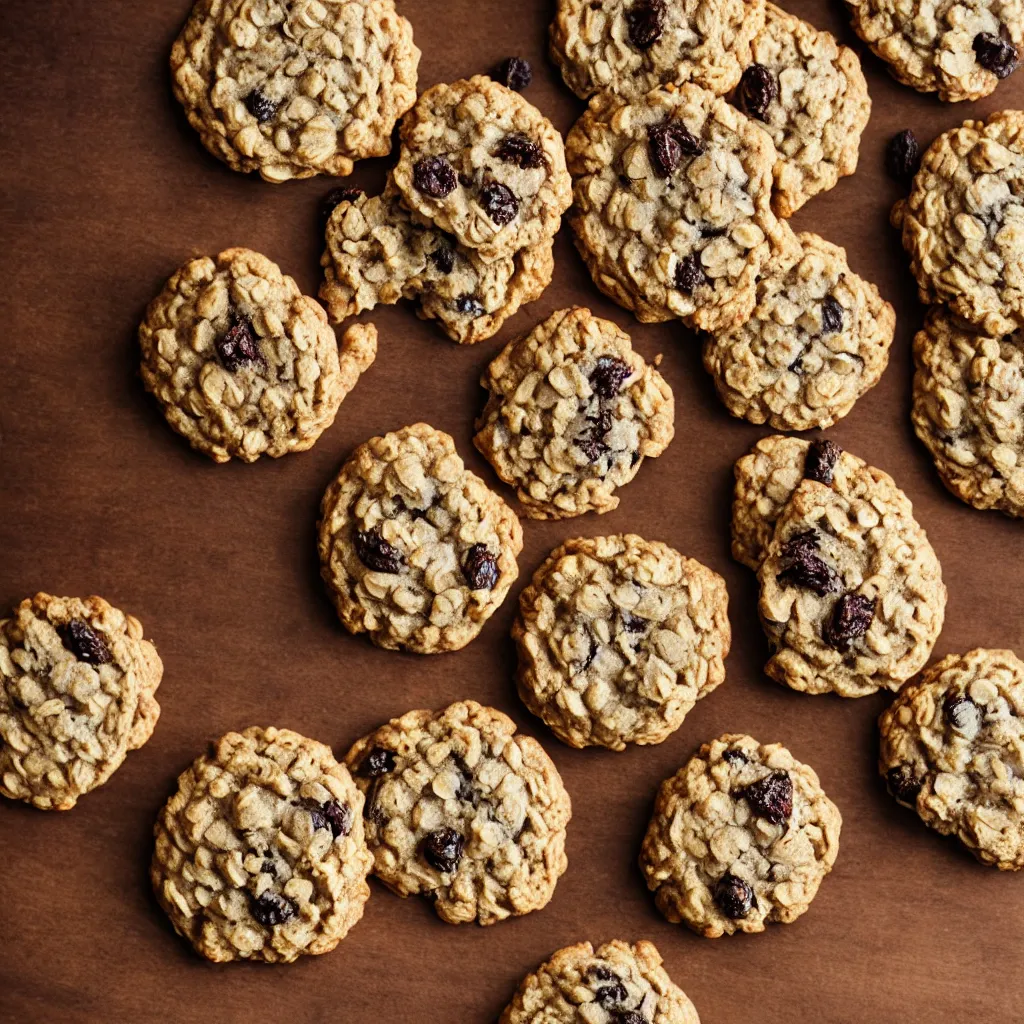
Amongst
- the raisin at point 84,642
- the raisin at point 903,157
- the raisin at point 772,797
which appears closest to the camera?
the raisin at point 84,642

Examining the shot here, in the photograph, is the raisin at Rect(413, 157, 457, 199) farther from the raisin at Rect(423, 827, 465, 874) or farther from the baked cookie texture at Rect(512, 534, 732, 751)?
the raisin at Rect(423, 827, 465, 874)

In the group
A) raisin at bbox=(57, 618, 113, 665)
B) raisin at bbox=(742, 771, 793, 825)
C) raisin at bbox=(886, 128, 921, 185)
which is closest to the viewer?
raisin at bbox=(57, 618, 113, 665)

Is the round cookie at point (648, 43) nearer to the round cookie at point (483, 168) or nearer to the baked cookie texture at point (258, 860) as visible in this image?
the round cookie at point (483, 168)

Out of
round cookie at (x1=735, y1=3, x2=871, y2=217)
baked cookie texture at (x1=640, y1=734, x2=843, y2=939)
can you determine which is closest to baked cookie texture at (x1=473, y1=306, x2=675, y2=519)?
round cookie at (x1=735, y1=3, x2=871, y2=217)

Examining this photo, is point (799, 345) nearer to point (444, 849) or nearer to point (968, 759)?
point (968, 759)

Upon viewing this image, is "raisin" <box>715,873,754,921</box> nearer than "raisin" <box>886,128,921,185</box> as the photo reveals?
Yes

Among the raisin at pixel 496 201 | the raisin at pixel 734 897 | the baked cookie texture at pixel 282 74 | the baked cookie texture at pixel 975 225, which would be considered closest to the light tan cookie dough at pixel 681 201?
the raisin at pixel 496 201
